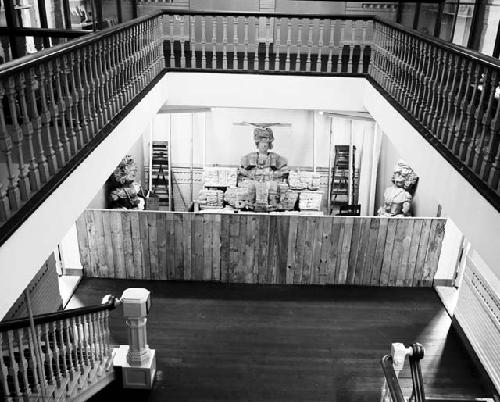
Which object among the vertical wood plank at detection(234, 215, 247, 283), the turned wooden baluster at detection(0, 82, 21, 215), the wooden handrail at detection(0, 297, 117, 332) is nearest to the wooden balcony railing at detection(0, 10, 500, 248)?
the turned wooden baluster at detection(0, 82, 21, 215)

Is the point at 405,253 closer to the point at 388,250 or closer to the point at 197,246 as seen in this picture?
the point at 388,250

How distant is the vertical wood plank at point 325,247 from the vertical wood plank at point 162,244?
2.35 meters

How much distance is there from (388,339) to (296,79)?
4.15 meters

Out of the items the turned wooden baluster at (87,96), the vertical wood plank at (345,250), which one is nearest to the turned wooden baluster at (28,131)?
the turned wooden baluster at (87,96)

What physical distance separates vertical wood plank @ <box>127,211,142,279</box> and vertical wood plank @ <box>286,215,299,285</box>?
7.37 ft

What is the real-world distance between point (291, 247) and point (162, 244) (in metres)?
1.94

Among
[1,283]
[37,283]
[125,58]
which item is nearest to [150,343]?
[37,283]

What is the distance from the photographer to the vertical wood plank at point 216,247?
7.41 metres

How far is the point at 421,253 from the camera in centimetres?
752

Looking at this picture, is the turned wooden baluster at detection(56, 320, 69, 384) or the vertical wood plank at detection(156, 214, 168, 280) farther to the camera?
the vertical wood plank at detection(156, 214, 168, 280)

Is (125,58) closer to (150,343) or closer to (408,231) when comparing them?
(150,343)

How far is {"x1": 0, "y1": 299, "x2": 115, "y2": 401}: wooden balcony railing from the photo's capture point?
3.90 meters

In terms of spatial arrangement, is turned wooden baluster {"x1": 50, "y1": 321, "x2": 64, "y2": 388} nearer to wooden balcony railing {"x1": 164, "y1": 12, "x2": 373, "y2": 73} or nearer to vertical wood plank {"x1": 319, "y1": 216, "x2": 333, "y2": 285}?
vertical wood plank {"x1": 319, "y1": 216, "x2": 333, "y2": 285}

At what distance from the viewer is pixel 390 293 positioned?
24.9 feet
